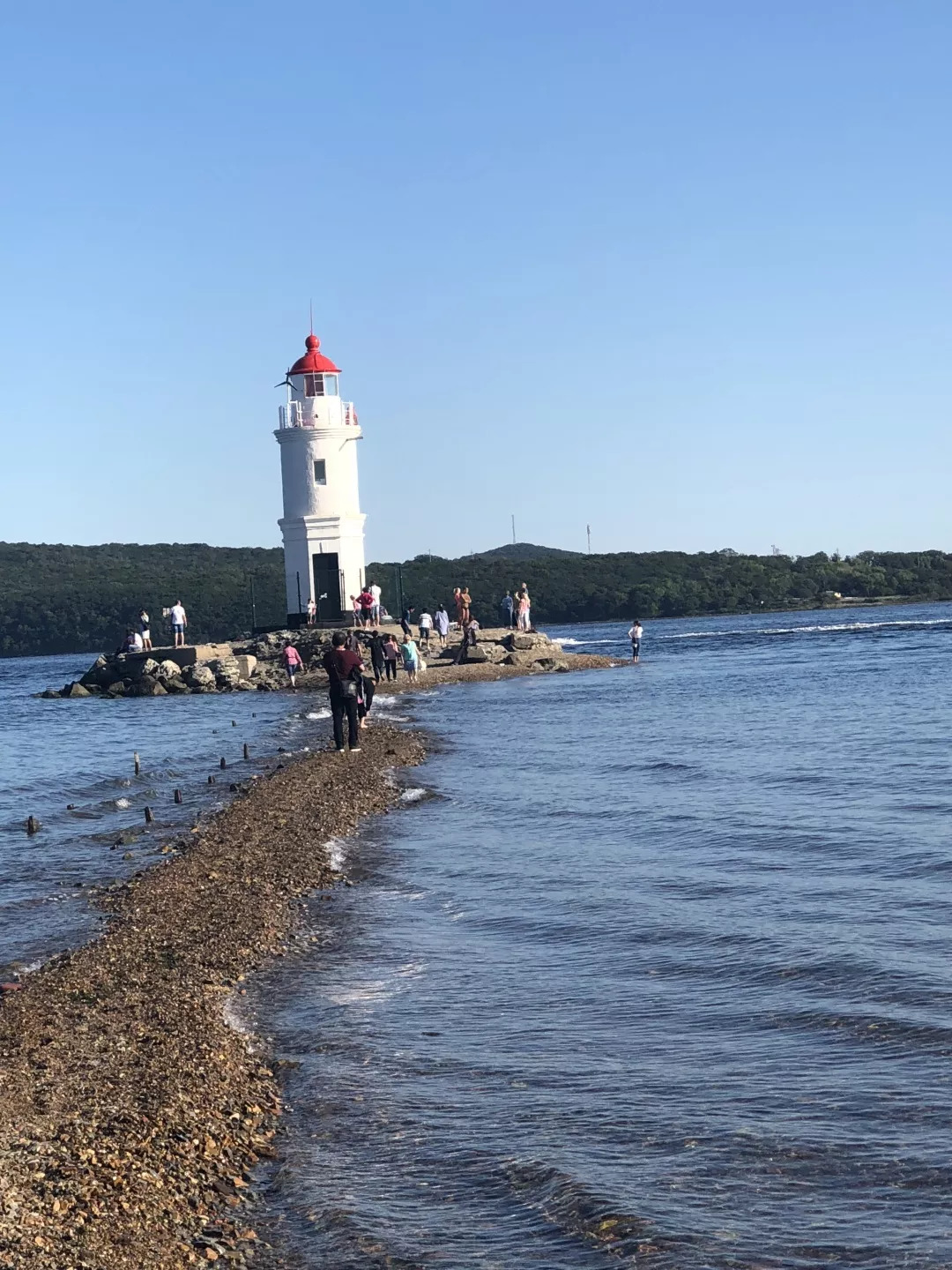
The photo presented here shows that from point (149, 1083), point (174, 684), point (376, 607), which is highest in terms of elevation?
point (376, 607)

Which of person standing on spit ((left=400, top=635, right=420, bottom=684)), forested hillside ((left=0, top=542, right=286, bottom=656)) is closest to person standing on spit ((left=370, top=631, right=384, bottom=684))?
person standing on spit ((left=400, top=635, right=420, bottom=684))

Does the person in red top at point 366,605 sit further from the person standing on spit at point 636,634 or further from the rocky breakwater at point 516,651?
the person standing on spit at point 636,634

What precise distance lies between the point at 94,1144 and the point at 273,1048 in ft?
6.52

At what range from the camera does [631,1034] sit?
8.54 metres

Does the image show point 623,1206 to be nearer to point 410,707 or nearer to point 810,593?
point 410,707

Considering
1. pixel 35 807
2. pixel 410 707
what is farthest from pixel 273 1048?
pixel 410 707

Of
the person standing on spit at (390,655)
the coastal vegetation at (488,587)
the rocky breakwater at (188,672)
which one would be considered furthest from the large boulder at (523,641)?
the coastal vegetation at (488,587)

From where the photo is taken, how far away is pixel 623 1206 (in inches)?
245

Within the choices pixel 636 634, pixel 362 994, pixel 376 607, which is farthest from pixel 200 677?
pixel 362 994

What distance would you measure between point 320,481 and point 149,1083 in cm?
4322

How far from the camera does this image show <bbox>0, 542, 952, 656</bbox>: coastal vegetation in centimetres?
12181

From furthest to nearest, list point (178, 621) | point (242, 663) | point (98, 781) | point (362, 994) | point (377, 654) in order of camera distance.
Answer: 1. point (178, 621)
2. point (242, 663)
3. point (377, 654)
4. point (98, 781)
5. point (362, 994)

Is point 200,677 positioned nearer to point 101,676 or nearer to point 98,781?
point 101,676

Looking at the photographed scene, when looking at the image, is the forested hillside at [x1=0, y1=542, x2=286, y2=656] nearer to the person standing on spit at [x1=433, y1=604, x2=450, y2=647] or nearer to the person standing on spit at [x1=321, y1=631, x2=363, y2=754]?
the person standing on spit at [x1=433, y1=604, x2=450, y2=647]
